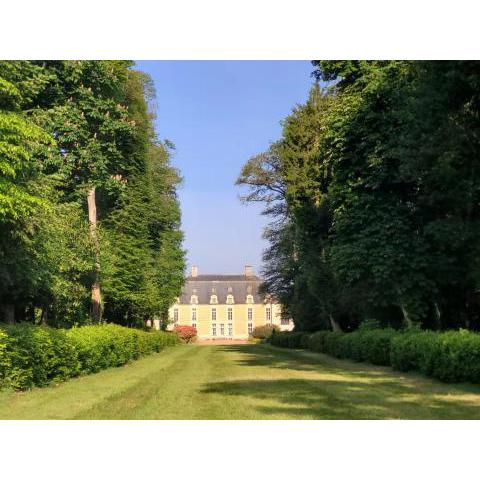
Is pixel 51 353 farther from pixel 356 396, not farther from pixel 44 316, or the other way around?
pixel 44 316

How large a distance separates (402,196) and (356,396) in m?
9.30

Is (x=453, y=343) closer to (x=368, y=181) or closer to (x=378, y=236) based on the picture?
(x=378, y=236)

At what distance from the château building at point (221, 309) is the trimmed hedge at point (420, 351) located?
2630 inches

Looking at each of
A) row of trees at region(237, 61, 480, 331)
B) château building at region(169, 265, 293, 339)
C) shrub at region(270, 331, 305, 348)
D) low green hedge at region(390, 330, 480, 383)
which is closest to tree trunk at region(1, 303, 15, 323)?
row of trees at region(237, 61, 480, 331)

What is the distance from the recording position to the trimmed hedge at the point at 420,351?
12.4 metres

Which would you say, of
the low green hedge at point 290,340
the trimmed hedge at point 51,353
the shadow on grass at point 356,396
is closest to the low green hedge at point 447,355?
the shadow on grass at point 356,396

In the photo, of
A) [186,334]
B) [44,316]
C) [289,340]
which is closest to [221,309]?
[186,334]

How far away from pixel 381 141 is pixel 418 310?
5.21m

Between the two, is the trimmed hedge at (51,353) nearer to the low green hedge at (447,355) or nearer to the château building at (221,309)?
the low green hedge at (447,355)

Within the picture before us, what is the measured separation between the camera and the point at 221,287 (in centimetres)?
9275

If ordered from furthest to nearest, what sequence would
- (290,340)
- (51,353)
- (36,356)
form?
(290,340)
(51,353)
(36,356)
